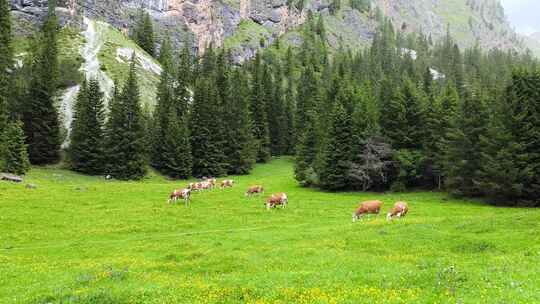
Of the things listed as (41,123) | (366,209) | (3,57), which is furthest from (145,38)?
(366,209)

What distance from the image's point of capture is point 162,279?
19.3 metres

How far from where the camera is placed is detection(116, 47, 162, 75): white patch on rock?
148m

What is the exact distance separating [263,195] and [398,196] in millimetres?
19970

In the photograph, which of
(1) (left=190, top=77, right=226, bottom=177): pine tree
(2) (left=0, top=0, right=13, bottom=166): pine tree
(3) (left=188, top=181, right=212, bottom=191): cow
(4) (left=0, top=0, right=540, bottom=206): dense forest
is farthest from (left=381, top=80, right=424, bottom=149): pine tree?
(2) (left=0, top=0, right=13, bottom=166): pine tree

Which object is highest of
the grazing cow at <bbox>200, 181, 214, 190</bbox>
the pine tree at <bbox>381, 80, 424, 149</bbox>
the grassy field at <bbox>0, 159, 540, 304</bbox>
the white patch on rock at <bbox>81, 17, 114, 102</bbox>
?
the white patch on rock at <bbox>81, 17, 114, 102</bbox>

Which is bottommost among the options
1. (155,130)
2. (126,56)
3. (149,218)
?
(149,218)

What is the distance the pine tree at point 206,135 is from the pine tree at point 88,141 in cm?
1940

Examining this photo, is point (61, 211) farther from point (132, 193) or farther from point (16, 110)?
point (16, 110)

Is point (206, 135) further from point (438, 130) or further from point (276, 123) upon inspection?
point (438, 130)

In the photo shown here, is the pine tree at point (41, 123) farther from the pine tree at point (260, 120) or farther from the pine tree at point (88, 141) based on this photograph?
the pine tree at point (260, 120)

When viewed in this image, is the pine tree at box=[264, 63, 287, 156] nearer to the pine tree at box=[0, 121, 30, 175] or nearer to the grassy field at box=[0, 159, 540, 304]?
the pine tree at box=[0, 121, 30, 175]

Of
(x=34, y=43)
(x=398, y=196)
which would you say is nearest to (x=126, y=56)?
(x=34, y=43)

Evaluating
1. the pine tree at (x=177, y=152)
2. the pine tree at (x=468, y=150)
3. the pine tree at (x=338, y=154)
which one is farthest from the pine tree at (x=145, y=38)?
the pine tree at (x=468, y=150)

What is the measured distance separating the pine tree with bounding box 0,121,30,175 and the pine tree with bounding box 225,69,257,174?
1625 inches
